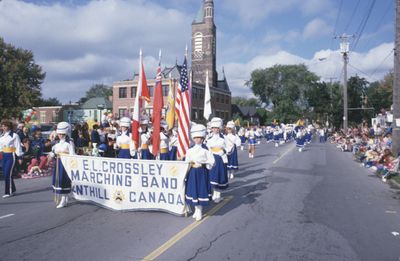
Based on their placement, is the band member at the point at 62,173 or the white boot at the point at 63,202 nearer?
the band member at the point at 62,173

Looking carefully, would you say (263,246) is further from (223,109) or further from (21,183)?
(223,109)

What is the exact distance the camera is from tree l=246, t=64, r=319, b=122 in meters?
84.0

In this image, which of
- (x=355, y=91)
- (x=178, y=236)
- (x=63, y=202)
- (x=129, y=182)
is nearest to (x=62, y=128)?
(x=63, y=202)

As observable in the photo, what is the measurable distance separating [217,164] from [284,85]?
264 ft

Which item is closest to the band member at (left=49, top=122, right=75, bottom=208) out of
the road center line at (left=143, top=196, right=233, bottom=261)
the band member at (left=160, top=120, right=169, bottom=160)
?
the road center line at (left=143, top=196, right=233, bottom=261)

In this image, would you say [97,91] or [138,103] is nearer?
[138,103]

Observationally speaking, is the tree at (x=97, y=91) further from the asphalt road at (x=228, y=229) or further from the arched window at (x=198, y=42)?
the asphalt road at (x=228, y=229)

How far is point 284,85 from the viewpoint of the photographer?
282 feet

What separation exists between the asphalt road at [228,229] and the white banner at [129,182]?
0.23 m

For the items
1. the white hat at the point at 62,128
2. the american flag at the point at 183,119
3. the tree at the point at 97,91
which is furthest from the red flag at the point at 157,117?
the tree at the point at 97,91

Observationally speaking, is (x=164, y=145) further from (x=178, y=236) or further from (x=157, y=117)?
(x=178, y=236)

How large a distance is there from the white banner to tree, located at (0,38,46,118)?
33.1 meters

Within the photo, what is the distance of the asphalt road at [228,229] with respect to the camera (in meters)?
5.30

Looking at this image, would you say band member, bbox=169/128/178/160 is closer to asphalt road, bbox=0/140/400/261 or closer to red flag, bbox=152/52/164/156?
asphalt road, bbox=0/140/400/261
